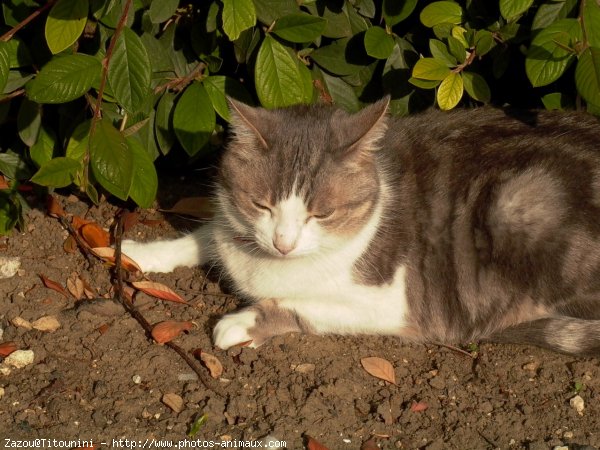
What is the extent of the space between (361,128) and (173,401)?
1.36 meters

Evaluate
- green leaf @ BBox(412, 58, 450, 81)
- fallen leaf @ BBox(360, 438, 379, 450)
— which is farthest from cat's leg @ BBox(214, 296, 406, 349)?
green leaf @ BBox(412, 58, 450, 81)

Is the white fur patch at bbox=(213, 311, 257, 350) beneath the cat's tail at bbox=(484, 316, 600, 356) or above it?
beneath

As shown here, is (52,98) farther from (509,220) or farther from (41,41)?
(509,220)

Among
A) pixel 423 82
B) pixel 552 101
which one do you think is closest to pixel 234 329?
pixel 423 82

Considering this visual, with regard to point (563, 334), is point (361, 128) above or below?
above

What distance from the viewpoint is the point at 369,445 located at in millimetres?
3254

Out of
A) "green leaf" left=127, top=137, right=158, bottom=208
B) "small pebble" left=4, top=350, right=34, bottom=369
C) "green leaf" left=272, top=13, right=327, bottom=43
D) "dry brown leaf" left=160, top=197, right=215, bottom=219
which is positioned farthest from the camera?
"dry brown leaf" left=160, top=197, right=215, bottom=219

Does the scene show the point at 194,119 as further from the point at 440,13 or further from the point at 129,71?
the point at 440,13

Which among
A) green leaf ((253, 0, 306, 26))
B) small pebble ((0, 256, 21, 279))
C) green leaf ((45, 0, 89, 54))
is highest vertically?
green leaf ((253, 0, 306, 26))

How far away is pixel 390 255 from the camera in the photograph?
379 cm

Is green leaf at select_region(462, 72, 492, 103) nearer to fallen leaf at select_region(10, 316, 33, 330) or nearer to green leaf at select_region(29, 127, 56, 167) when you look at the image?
green leaf at select_region(29, 127, 56, 167)

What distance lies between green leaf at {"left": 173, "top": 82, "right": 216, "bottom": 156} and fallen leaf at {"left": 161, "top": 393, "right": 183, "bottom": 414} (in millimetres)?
1199

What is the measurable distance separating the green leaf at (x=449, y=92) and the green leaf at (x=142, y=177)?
139cm

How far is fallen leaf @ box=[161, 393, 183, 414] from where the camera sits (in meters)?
3.37
